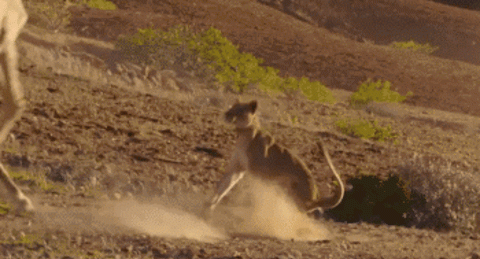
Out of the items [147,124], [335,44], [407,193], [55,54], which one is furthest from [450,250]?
[335,44]

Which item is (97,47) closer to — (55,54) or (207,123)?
(55,54)

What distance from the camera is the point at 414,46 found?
38.0 m

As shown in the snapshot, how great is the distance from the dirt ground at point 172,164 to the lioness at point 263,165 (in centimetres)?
17

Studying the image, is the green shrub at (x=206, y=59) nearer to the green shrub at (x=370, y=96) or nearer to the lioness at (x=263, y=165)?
the green shrub at (x=370, y=96)

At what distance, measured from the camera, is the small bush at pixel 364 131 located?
50.1 feet

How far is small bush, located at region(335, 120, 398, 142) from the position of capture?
15266mm

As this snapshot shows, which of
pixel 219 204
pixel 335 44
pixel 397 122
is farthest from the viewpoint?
pixel 335 44

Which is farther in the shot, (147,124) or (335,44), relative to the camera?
(335,44)

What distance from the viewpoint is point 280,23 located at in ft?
110

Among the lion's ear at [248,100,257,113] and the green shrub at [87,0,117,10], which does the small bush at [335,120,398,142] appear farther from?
the green shrub at [87,0,117,10]

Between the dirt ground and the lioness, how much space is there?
17 cm

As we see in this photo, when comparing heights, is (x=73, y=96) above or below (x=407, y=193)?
below

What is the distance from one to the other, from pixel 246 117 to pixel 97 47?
13668 millimetres

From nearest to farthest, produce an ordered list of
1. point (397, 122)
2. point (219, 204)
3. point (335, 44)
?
point (219, 204)
point (397, 122)
point (335, 44)
